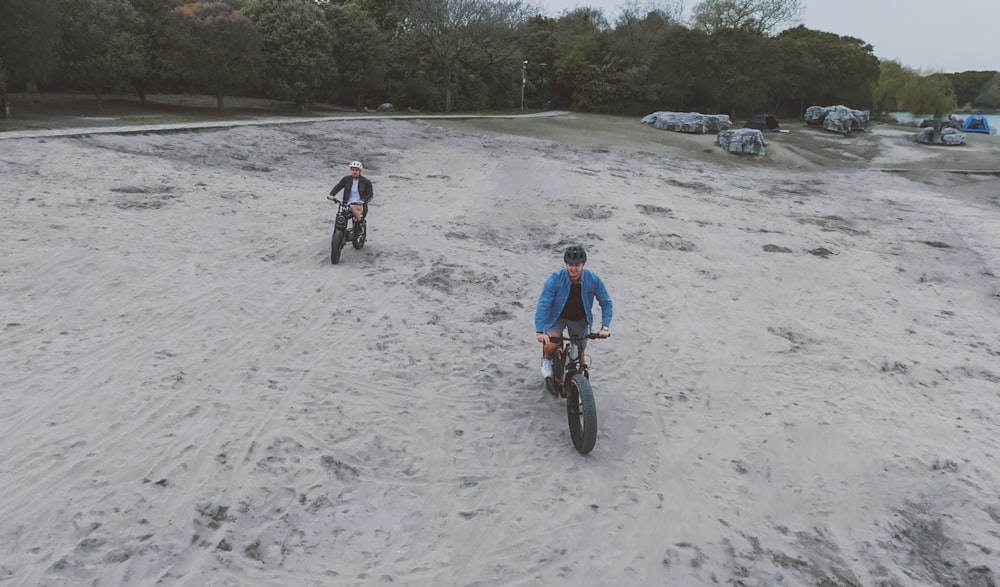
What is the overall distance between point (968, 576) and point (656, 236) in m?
11.0

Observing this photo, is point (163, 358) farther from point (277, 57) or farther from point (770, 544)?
point (277, 57)

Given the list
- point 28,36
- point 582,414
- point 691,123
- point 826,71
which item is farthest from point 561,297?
point 826,71

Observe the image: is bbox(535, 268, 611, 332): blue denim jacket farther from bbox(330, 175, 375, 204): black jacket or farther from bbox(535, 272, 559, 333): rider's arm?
bbox(330, 175, 375, 204): black jacket

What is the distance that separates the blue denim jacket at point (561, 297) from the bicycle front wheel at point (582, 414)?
67 cm

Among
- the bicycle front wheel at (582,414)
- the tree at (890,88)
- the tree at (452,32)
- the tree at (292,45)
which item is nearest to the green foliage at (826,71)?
the tree at (890,88)

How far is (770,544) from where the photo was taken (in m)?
5.62

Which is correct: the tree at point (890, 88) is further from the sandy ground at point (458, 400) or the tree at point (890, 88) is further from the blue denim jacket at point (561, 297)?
the blue denim jacket at point (561, 297)

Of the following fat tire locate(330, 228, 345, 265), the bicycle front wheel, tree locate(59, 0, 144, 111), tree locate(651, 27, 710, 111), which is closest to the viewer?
the bicycle front wheel

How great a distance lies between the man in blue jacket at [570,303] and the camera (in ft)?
21.3

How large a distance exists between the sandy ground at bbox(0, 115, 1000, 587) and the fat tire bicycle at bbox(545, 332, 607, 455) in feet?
1.01

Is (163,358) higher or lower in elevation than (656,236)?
lower

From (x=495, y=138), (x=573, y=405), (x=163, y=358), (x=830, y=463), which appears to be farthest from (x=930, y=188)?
(x=163, y=358)

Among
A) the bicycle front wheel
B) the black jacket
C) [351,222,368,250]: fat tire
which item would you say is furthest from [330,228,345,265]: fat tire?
the bicycle front wheel

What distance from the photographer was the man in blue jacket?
21.3 ft
